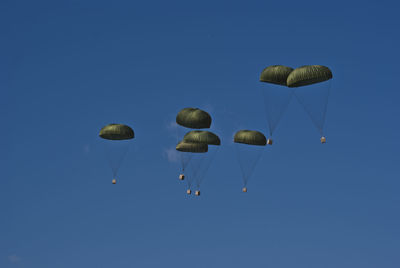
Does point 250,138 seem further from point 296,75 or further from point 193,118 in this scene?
point 296,75

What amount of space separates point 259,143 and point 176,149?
13144 mm

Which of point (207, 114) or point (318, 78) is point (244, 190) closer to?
point (207, 114)

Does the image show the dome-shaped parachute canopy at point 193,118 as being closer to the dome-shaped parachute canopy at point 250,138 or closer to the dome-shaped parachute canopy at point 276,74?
the dome-shaped parachute canopy at point 250,138

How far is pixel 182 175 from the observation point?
98.6 m

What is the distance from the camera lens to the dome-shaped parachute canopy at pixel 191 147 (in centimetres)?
9950

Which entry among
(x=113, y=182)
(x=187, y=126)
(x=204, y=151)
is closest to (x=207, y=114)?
(x=187, y=126)

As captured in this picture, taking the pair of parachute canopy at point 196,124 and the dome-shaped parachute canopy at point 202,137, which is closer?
the pair of parachute canopy at point 196,124

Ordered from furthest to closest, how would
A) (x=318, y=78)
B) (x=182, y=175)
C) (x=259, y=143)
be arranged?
(x=182, y=175)
(x=259, y=143)
(x=318, y=78)

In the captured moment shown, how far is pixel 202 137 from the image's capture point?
3671 inches

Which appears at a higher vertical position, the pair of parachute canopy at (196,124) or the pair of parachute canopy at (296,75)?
the pair of parachute canopy at (296,75)

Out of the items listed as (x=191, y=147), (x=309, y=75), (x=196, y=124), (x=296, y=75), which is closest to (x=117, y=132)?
(x=191, y=147)

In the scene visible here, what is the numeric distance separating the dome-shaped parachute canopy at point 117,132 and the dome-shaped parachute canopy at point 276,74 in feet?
69.8

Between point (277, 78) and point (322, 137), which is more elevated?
point (277, 78)

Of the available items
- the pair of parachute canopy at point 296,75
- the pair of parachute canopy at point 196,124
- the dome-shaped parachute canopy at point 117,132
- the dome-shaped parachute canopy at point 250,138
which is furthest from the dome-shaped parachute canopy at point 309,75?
the dome-shaped parachute canopy at point 117,132
